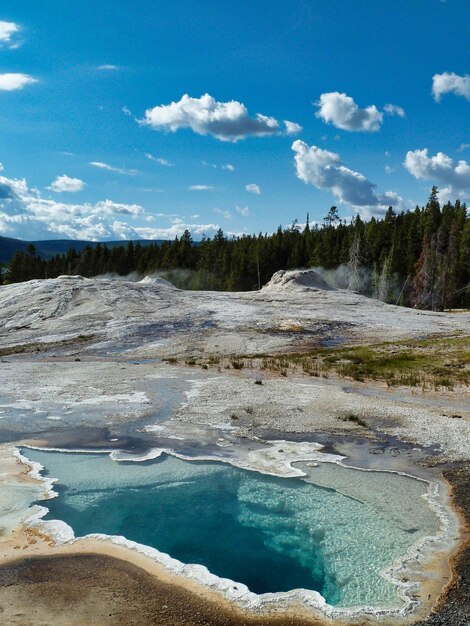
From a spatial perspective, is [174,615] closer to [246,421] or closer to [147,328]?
[246,421]

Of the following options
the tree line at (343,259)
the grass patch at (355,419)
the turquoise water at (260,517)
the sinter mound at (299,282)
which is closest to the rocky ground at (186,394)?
the grass patch at (355,419)

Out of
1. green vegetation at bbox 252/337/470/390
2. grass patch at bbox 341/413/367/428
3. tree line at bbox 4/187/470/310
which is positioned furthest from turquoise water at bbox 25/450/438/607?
tree line at bbox 4/187/470/310

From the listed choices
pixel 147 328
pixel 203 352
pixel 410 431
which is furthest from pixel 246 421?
pixel 147 328

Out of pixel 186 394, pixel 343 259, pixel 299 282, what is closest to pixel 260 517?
pixel 186 394

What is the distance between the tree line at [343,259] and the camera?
78625mm

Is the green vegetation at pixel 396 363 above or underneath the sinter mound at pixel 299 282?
underneath

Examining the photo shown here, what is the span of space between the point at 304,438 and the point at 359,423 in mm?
2434

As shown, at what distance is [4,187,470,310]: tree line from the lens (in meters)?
78.6

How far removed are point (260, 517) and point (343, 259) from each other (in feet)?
289

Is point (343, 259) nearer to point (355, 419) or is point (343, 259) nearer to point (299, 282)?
point (299, 282)

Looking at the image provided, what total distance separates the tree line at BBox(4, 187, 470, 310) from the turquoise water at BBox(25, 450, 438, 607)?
65388mm

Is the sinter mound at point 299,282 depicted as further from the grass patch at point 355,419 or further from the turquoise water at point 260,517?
the turquoise water at point 260,517

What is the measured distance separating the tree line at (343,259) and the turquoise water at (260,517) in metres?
65.4

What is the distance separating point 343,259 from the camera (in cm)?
9562
